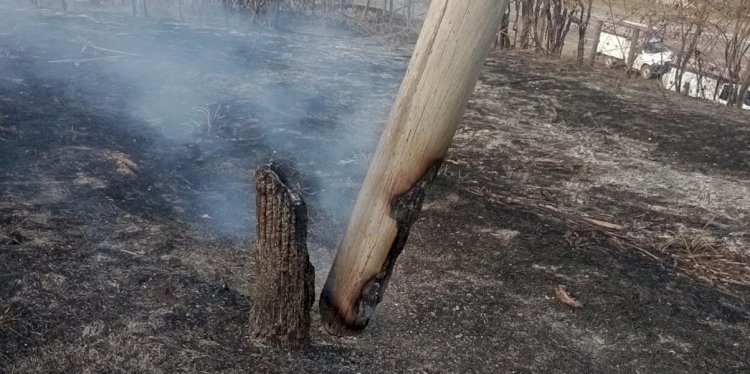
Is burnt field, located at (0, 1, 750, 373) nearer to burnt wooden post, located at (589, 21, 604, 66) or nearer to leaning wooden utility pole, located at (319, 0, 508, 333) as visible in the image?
leaning wooden utility pole, located at (319, 0, 508, 333)

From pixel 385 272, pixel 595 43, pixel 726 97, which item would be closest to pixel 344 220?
pixel 385 272

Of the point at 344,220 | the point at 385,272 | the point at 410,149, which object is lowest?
the point at 344,220

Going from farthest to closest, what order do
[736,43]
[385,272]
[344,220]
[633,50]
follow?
[633,50]
[736,43]
[344,220]
[385,272]

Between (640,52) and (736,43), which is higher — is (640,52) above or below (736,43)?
below

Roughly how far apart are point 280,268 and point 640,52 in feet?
28.3

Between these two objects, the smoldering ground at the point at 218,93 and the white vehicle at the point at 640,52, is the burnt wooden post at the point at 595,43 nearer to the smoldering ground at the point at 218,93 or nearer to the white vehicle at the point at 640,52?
the white vehicle at the point at 640,52

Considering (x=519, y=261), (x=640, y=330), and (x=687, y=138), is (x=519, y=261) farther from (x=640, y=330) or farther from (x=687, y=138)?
(x=687, y=138)

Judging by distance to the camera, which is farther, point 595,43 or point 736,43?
point 595,43

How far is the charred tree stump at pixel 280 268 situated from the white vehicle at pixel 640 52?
8267 millimetres

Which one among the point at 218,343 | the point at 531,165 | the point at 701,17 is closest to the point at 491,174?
the point at 531,165

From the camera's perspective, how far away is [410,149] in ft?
10.5

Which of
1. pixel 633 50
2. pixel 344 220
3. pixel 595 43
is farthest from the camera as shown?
pixel 595 43

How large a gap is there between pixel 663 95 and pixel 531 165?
158 inches

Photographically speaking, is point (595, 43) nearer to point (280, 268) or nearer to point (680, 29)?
point (680, 29)
